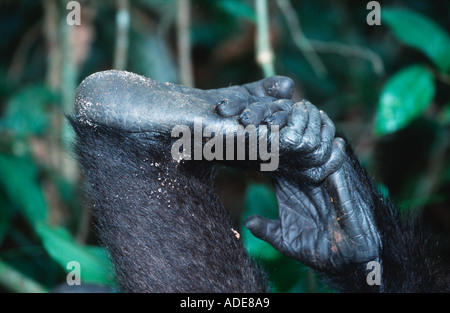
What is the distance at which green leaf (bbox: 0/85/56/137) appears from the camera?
2.31 meters

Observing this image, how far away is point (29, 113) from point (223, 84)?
152 centimetres

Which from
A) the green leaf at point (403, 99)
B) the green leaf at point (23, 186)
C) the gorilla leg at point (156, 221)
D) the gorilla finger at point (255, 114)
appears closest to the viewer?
the gorilla finger at point (255, 114)

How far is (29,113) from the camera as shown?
92.2 inches

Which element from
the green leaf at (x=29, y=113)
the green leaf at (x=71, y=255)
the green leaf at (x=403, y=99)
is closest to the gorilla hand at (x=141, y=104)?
the green leaf at (x=71, y=255)

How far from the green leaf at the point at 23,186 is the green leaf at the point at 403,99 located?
1334 mm

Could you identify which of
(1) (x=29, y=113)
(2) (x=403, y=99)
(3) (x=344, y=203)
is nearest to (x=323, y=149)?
(3) (x=344, y=203)

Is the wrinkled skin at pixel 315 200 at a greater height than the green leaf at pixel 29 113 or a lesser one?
lesser

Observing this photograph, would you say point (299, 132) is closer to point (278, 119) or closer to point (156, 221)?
point (278, 119)

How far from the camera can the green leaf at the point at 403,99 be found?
1754mm

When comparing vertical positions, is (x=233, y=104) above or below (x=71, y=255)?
above

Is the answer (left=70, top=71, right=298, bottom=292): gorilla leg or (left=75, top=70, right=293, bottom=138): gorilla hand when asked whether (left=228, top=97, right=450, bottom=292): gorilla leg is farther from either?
(left=75, top=70, right=293, bottom=138): gorilla hand

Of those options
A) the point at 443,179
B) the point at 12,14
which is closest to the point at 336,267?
the point at 443,179

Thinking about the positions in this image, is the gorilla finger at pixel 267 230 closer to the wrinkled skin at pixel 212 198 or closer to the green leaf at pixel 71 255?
the wrinkled skin at pixel 212 198

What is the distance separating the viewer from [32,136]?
253 centimetres
